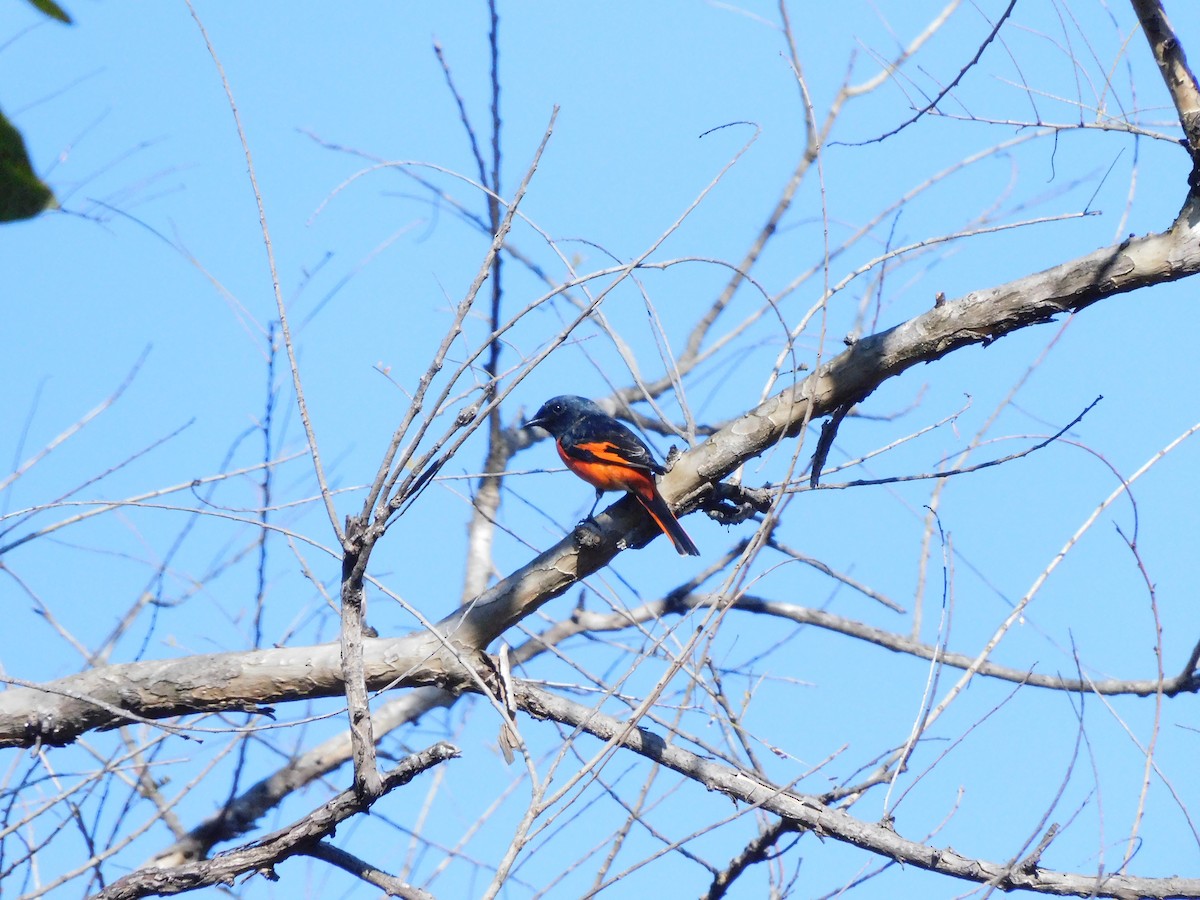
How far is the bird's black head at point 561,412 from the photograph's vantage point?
6.04 metres

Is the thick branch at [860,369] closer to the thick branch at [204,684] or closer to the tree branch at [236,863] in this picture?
the thick branch at [204,684]

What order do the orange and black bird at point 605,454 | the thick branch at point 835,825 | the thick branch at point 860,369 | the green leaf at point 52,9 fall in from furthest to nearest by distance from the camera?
1. the orange and black bird at point 605,454
2. the thick branch at point 860,369
3. the thick branch at point 835,825
4. the green leaf at point 52,9

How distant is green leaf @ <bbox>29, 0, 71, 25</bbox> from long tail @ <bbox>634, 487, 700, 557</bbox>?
280 centimetres

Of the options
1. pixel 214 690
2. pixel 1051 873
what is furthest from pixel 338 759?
pixel 1051 873

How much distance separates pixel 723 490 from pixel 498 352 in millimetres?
2318

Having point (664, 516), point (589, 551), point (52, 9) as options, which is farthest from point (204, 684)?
point (52, 9)

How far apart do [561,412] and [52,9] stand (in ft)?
17.5

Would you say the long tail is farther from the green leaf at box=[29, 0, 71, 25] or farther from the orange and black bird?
the green leaf at box=[29, 0, 71, 25]

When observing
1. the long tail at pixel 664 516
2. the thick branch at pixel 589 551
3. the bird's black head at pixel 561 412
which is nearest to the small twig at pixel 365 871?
the thick branch at pixel 589 551

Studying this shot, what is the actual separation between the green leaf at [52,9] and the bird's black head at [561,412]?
489 centimetres

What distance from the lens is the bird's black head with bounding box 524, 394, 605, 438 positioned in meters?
6.04

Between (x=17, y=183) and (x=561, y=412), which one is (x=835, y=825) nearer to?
(x=17, y=183)

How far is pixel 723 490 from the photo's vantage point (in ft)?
12.0

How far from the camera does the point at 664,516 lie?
370cm
